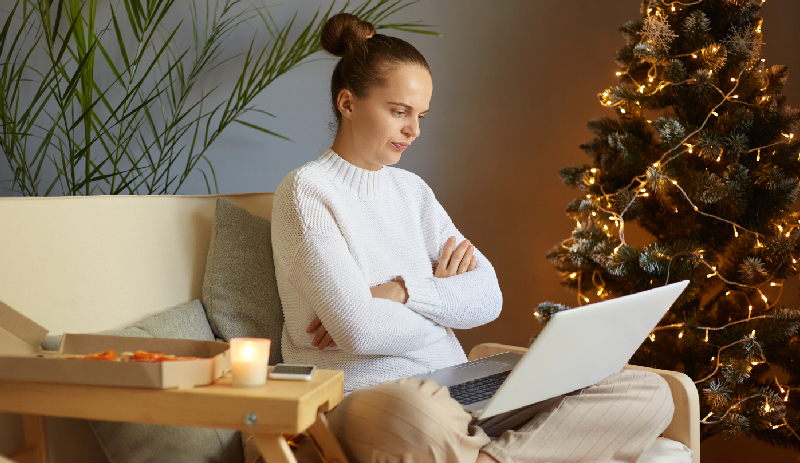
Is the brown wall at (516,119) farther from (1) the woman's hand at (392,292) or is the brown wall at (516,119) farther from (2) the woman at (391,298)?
(1) the woman's hand at (392,292)

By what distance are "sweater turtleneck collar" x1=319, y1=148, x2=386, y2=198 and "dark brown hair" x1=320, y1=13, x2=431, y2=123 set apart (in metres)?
0.12

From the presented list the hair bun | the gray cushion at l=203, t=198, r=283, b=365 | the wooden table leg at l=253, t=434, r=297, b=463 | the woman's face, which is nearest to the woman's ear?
the woman's face

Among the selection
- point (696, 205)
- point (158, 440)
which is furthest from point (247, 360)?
point (696, 205)

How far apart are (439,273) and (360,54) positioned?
1.68 ft

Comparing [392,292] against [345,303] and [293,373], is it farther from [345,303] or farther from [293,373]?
[293,373]

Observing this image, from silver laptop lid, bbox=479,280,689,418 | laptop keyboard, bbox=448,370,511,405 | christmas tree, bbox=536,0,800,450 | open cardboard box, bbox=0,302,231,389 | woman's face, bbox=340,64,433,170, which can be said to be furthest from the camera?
christmas tree, bbox=536,0,800,450

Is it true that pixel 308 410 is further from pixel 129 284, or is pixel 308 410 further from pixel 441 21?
pixel 441 21

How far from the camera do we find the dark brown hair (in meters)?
1.43

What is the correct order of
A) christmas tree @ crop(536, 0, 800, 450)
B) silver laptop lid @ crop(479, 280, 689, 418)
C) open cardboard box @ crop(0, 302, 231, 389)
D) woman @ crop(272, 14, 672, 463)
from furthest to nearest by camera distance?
1. christmas tree @ crop(536, 0, 800, 450)
2. woman @ crop(272, 14, 672, 463)
3. silver laptop lid @ crop(479, 280, 689, 418)
4. open cardboard box @ crop(0, 302, 231, 389)

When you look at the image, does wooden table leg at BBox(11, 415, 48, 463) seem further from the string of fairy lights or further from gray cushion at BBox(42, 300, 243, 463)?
the string of fairy lights

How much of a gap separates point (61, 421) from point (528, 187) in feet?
5.79

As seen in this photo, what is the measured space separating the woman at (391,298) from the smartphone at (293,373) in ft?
0.56

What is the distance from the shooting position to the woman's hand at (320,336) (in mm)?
1276

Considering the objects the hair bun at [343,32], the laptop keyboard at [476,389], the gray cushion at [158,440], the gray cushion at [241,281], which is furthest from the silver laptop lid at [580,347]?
the hair bun at [343,32]
